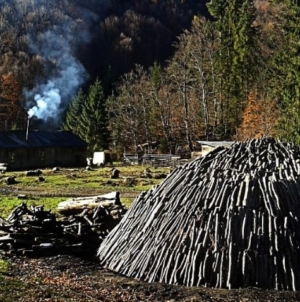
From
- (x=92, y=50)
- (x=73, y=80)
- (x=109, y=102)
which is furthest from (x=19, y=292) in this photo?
(x=92, y=50)

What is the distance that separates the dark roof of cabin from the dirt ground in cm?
3468

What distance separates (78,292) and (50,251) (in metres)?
2.83

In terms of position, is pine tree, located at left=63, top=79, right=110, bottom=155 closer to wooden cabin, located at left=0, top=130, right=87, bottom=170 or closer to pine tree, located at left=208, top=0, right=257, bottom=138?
wooden cabin, located at left=0, top=130, right=87, bottom=170

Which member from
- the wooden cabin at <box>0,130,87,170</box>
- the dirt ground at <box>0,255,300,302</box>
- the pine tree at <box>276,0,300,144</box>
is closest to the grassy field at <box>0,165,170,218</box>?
the dirt ground at <box>0,255,300,302</box>

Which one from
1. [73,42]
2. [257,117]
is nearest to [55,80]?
[73,42]

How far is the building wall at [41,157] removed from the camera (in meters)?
44.2

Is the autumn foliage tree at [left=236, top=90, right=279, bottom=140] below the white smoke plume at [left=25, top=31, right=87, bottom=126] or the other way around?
below

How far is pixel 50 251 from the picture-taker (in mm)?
11547

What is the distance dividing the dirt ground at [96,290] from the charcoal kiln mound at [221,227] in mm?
264

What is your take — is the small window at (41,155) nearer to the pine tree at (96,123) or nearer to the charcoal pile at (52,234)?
the pine tree at (96,123)

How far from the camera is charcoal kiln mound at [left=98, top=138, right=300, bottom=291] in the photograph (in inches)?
362

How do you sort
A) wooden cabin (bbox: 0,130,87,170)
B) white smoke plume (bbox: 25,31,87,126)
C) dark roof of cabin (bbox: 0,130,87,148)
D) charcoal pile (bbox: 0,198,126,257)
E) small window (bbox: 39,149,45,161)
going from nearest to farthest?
charcoal pile (bbox: 0,198,126,257)
wooden cabin (bbox: 0,130,87,170)
dark roof of cabin (bbox: 0,130,87,148)
small window (bbox: 39,149,45,161)
white smoke plume (bbox: 25,31,87,126)

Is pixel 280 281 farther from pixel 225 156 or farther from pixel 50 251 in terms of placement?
pixel 50 251

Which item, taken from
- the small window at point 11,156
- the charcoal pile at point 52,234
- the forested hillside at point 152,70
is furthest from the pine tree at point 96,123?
the charcoal pile at point 52,234
